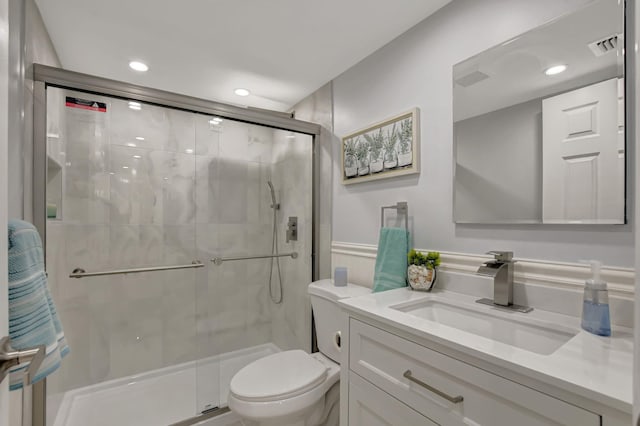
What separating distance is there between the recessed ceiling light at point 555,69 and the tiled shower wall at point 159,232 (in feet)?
4.93

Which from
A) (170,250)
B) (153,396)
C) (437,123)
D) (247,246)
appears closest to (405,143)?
(437,123)

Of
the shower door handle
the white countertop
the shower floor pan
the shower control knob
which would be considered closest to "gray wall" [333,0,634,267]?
the white countertop

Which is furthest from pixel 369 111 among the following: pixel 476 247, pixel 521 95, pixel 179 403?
pixel 179 403

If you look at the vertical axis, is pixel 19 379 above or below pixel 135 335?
above

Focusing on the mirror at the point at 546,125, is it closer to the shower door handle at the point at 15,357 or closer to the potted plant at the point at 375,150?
the potted plant at the point at 375,150

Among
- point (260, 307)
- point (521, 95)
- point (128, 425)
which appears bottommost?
point (128, 425)

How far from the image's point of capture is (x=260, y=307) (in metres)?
2.27

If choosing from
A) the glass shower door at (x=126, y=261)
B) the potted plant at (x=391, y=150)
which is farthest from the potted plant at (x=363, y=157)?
the glass shower door at (x=126, y=261)

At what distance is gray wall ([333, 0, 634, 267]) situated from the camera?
1.01m

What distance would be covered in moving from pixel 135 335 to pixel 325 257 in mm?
1478

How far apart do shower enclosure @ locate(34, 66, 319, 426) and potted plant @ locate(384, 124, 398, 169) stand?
0.72m

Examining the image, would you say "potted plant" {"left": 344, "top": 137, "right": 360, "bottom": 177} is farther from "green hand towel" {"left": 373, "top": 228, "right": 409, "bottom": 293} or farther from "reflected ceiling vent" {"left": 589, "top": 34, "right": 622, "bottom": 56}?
"reflected ceiling vent" {"left": 589, "top": 34, "right": 622, "bottom": 56}

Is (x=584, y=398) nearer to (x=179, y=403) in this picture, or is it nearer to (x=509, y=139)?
(x=509, y=139)

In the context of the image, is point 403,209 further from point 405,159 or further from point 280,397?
point 280,397
